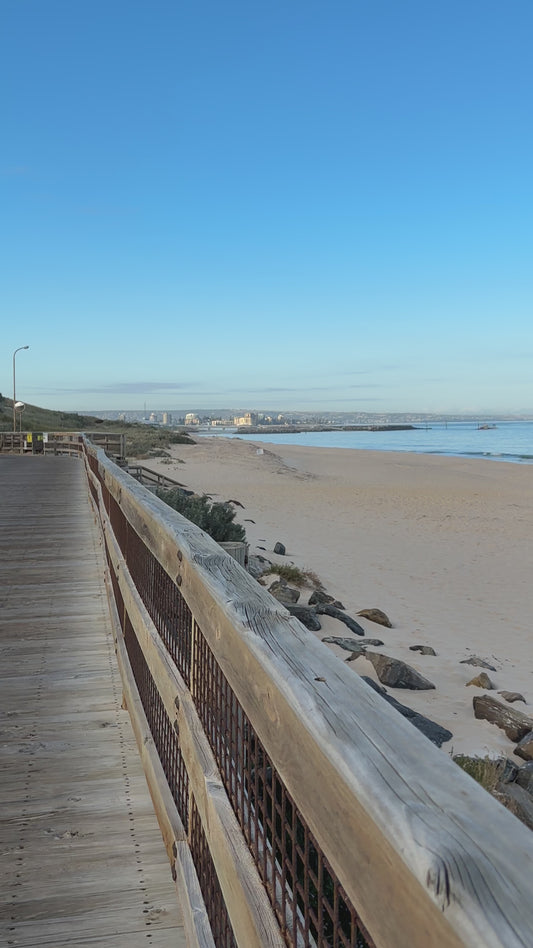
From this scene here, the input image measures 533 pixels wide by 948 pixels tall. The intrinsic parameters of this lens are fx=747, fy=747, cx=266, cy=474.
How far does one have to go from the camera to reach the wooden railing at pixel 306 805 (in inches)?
30.3

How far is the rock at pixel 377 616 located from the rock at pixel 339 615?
0.45 m

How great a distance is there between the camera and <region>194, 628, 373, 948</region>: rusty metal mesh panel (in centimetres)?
112

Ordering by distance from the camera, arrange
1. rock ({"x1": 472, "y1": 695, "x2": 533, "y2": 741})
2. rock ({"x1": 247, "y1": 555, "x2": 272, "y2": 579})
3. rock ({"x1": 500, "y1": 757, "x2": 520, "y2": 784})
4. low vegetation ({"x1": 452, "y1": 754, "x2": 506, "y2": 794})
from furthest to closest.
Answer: rock ({"x1": 247, "y1": 555, "x2": 272, "y2": 579}) → rock ({"x1": 472, "y1": 695, "x2": 533, "y2": 741}) → rock ({"x1": 500, "y1": 757, "x2": 520, "y2": 784}) → low vegetation ({"x1": 452, "y1": 754, "x2": 506, "y2": 794})

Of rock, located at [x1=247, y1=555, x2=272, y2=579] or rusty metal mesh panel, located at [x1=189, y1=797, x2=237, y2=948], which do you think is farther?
rock, located at [x1=247, y1=555, x2=272, y2=579]

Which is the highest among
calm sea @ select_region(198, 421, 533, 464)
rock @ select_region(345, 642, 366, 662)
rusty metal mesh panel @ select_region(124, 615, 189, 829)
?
rusty metal mesh panel @ select_region(124, 615, 189, 829)

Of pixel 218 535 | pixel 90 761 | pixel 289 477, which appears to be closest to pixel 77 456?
pixel 289 477

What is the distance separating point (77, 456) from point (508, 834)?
31.3m

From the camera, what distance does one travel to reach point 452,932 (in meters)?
0.71

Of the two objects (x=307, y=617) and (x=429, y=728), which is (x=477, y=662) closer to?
(x=307, y=617)

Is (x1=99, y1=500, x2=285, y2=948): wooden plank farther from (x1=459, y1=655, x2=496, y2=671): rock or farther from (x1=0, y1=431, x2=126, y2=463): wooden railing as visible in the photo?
(x1=0, y1=431, x2=126, y2=463): wooden railing

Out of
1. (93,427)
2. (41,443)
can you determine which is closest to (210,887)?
(41,443)

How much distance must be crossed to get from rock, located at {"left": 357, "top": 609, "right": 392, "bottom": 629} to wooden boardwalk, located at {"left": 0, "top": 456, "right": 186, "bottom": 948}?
5.01 metres

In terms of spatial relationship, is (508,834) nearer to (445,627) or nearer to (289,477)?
(445,627)

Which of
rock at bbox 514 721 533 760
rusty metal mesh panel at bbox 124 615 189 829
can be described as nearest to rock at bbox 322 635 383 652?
rock at bbox 514 721 533 760
